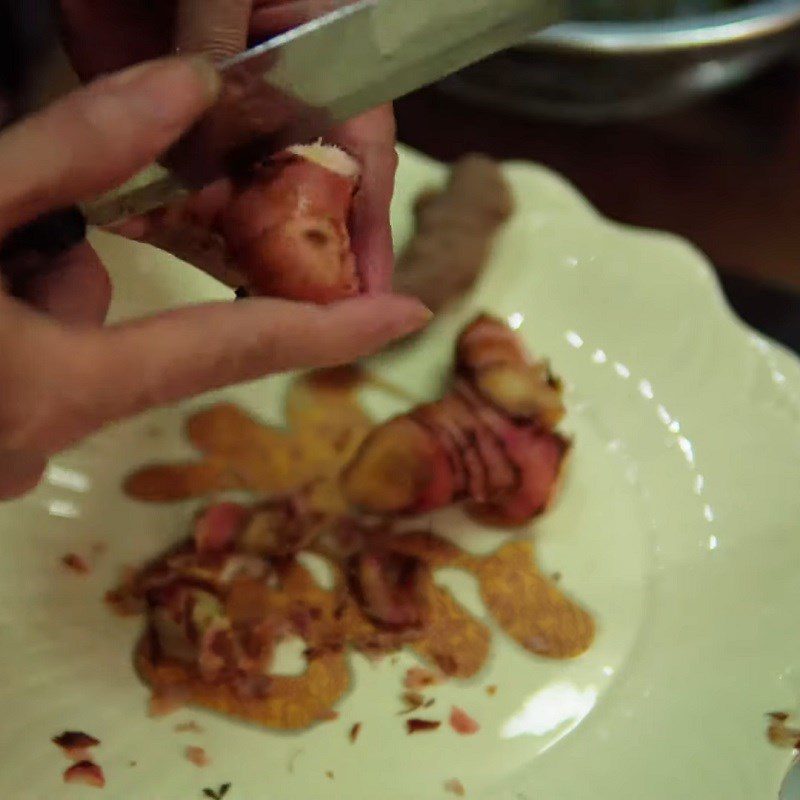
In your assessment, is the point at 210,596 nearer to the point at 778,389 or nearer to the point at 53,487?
the point at 53,487

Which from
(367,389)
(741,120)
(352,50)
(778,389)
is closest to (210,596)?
(367,389)

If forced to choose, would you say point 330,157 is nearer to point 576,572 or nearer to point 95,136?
point 95,136

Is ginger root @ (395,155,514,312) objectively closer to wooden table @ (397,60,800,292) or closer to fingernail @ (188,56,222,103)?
wooden table @ (397,60,800,292)

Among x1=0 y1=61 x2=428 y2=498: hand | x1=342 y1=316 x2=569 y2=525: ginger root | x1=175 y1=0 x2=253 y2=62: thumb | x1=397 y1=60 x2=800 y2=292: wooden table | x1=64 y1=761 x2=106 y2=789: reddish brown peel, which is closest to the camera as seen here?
x1=0 y1=61 x2=428 y2=498: hand

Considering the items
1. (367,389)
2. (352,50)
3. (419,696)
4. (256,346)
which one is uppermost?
(352,50)

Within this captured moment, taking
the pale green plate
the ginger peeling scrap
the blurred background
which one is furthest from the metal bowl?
the ginger peeling scrap

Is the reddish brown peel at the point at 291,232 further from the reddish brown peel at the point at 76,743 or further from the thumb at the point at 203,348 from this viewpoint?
the reddish brown peel at the point at 76,743

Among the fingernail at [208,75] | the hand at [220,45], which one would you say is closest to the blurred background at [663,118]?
the hand at [220,45]
